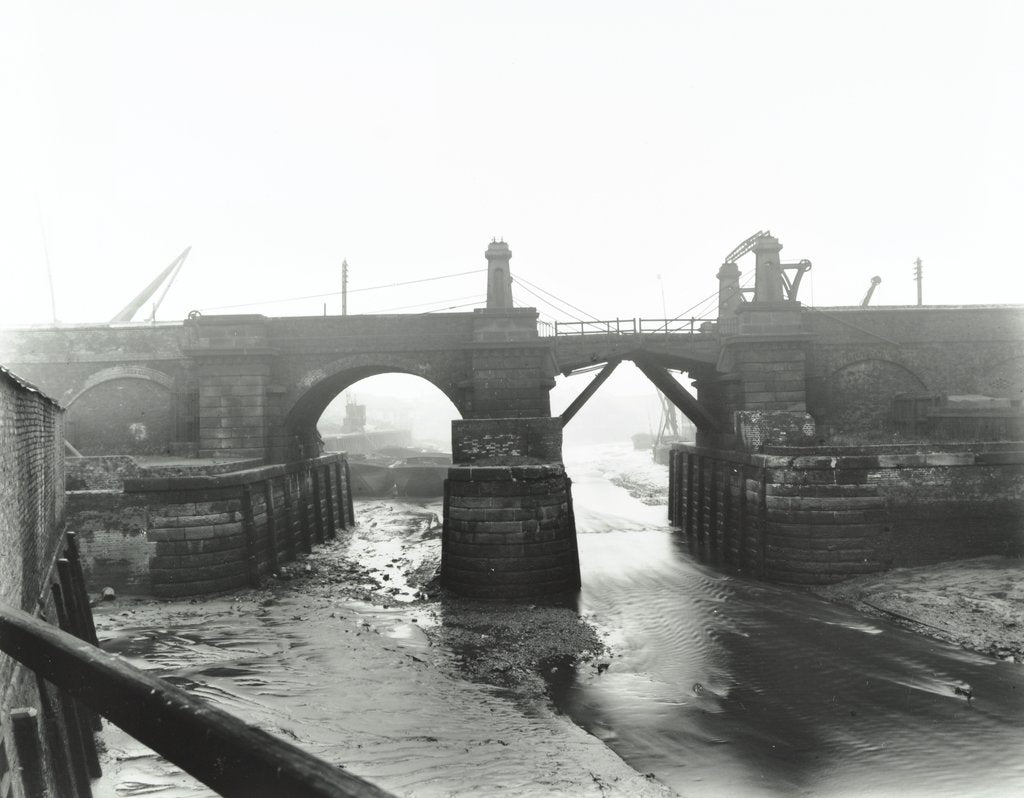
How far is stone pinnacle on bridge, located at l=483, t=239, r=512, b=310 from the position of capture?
19875 mm

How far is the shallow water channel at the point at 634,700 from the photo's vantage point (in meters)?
7.50

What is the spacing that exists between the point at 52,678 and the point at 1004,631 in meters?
15.2

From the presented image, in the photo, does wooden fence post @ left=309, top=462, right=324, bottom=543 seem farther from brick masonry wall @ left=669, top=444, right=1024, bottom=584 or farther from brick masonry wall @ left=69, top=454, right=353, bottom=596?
brick masonry wall @ left=669, top=444, right=1024, bottom=584

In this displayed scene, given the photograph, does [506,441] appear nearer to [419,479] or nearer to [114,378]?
[114,378]

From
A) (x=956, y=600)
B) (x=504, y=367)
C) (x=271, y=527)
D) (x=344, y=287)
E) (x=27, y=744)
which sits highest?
(x=344, y=287)

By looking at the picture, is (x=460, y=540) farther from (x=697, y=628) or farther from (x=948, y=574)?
(x=948, y=574)

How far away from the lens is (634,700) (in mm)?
9734

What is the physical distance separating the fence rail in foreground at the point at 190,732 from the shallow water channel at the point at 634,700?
5.83 m

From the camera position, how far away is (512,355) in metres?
18.0

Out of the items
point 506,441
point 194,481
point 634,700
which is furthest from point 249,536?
point 634,700

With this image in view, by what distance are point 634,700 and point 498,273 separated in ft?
44.1

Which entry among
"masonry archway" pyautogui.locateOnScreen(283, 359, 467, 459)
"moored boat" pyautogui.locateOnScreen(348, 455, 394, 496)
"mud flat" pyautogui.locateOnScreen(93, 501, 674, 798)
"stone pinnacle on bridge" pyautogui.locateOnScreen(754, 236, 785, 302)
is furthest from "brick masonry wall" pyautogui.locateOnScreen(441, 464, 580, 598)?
"moored boat" pyautogui.locateOnScreen(348, 455, 394, 496)

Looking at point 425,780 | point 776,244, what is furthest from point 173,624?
point 776,244

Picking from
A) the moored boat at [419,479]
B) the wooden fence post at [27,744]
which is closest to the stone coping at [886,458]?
the wooden fence post at [27,744]
